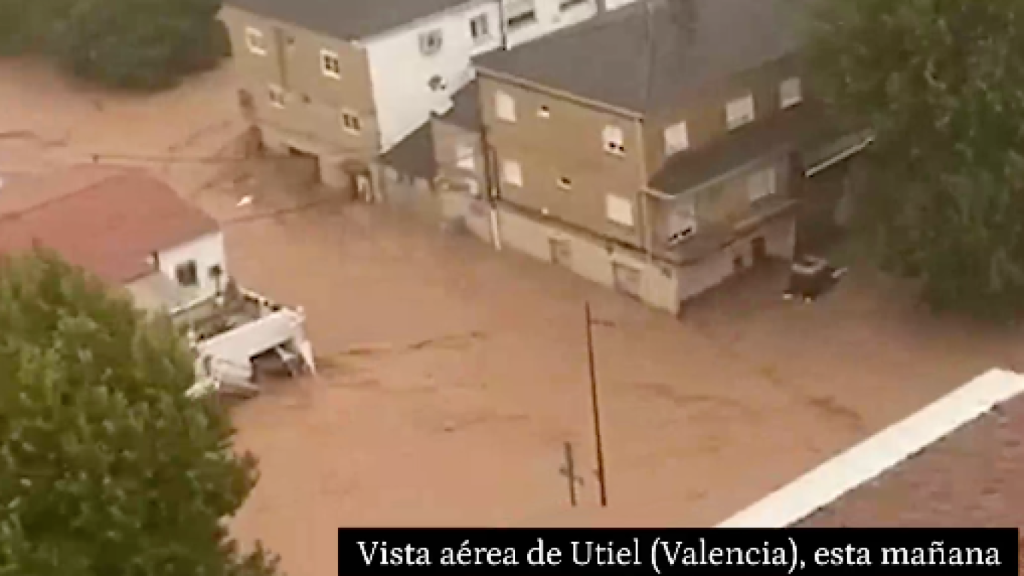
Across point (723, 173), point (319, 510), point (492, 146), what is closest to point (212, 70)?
point (492, 146)

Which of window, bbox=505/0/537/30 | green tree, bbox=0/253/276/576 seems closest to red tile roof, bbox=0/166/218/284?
window, bbox=505/0/537/30

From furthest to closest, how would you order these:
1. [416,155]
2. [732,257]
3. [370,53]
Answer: [416,155] → [370,53] → [732,257]

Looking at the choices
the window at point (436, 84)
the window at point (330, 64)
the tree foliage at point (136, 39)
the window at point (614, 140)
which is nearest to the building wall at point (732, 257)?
the window at point (614, 140)

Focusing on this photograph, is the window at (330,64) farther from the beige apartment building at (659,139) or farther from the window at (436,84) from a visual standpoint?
the beige apartment building at (659,139)

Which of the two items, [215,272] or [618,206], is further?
[618,206]

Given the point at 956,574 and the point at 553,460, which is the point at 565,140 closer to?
the point at 553,460

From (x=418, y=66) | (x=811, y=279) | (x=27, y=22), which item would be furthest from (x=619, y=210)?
(x=27, y=22)
